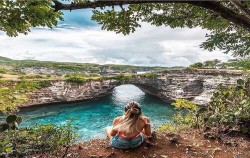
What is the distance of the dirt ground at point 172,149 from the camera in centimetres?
607

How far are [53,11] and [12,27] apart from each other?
1.03 m

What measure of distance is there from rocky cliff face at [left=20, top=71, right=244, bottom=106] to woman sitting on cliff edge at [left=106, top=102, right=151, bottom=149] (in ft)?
98.1

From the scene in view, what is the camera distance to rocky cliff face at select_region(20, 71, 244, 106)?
37188mm

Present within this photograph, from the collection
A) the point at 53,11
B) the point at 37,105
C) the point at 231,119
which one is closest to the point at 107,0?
the point at 53,11

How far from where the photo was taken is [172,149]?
21.1ft

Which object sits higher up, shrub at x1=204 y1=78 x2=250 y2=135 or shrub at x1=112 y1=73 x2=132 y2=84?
shrub at x1=204 y1=78 x2=250 y2=135

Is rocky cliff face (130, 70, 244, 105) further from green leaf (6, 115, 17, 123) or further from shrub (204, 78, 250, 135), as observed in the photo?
green leaf (6, 115, 17, 123)

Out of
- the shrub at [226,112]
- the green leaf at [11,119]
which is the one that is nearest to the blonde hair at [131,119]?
the shrub at [226,112]

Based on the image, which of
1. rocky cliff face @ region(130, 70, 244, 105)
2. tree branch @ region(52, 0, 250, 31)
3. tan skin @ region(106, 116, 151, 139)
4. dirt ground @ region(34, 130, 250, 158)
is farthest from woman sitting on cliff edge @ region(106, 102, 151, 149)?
rocky cliff face @ region(130, 70, 244, 105)

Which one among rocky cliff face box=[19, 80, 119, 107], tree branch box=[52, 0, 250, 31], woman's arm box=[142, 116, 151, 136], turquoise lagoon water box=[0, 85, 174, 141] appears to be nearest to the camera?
tree branch box=[52, 0, 250, 31]

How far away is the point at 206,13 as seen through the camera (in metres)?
6.18

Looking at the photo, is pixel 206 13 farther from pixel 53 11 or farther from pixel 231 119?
pixel 53 11

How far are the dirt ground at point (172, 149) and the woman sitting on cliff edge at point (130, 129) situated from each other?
6.4 inches

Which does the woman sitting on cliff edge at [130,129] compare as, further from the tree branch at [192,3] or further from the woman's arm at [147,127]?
the tree branch at [192,3]
